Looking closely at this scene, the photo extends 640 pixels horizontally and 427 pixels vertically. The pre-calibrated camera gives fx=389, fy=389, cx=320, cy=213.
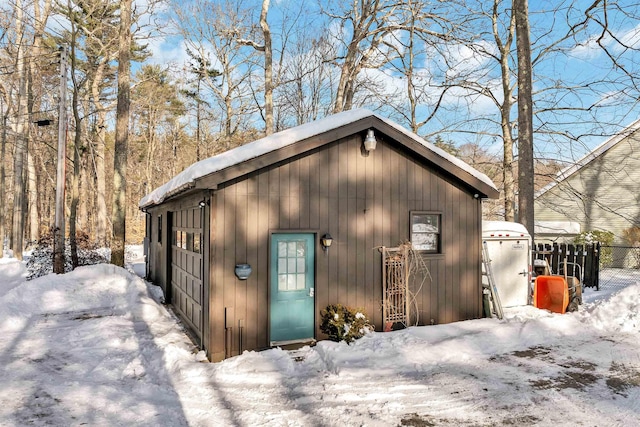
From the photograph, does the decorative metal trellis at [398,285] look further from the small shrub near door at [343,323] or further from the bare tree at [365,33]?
the bare tree at [365,33]

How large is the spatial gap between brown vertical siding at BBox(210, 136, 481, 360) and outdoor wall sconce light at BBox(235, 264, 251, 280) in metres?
0.11

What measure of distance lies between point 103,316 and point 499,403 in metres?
7.43

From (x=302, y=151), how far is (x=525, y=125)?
→ 6.80m

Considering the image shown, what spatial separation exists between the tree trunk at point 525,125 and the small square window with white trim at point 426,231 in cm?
377

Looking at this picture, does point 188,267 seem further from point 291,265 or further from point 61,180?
point 61,180

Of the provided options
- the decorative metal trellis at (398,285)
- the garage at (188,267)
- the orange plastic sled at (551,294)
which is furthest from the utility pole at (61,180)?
the orange plastic sled at (551,294)

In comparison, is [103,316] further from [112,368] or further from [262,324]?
[262,324]

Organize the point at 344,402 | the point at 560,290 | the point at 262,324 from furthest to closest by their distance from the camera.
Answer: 1. the point at 560,290
2. the point at 262,324
3. the point at 344,402

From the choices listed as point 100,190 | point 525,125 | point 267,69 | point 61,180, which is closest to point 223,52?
point 267,69

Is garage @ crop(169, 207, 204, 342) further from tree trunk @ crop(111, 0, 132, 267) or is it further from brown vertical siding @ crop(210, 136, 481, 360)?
tree trunk @ crop(111, 0, 132, 267)

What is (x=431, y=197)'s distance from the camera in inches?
298

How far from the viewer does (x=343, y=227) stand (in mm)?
6816

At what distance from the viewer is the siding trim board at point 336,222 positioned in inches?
230

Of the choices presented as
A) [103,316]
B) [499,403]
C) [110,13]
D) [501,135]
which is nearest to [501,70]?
[501,135]
